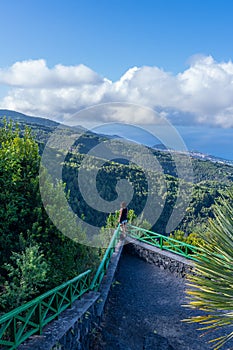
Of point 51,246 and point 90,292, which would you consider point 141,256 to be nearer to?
point 90,292

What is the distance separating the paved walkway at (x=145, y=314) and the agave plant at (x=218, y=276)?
2.34 meters

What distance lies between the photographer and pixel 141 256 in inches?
385

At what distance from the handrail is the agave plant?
182 centimetres

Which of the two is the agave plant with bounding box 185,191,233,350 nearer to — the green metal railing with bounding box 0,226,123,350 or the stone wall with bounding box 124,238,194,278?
the green metal railing with bounding box 0,226,123,350

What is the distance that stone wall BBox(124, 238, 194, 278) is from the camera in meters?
8.58

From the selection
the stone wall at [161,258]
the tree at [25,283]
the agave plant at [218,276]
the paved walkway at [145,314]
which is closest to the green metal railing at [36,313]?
the tree at [25,283]

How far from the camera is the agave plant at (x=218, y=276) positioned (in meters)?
2.87

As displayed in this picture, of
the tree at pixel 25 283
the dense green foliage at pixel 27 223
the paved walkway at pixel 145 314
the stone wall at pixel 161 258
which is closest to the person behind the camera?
the tree at pixel 25 283

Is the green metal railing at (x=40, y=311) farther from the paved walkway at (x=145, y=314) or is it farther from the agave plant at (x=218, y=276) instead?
the paved walkway at (x=145, y=314)

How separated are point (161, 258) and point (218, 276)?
6098mm

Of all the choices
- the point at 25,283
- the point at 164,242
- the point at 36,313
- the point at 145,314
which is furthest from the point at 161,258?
the point at 25,283

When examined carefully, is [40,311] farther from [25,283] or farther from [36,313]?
[25,283]

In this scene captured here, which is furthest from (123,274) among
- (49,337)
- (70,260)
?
→ (49,337)

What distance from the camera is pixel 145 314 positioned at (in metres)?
6.40
